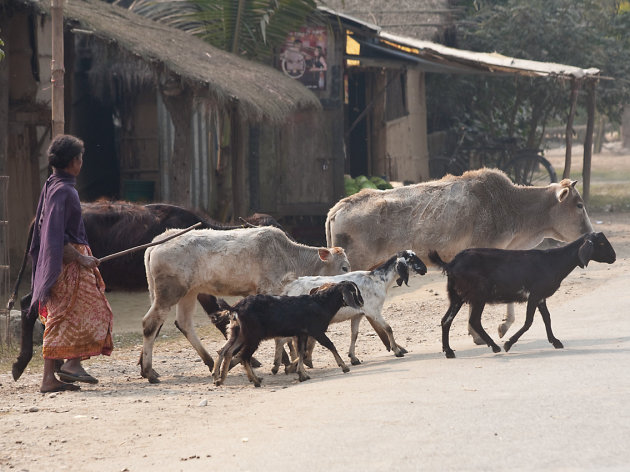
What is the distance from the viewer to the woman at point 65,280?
8141 mm

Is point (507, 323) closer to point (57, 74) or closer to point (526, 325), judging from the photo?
point (526, 325)

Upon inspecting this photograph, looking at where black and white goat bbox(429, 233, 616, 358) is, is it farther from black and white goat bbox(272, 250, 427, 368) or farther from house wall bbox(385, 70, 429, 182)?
house wall bbox(385, 70, 429, 182)

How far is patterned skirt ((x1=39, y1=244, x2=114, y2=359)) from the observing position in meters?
8.18

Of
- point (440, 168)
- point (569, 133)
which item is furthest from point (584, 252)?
point (440, 168)

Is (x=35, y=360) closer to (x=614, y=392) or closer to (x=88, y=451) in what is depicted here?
(x=88, y=451)

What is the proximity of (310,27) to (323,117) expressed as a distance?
1.61 meters

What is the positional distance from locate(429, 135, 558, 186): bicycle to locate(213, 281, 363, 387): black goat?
14470 mm

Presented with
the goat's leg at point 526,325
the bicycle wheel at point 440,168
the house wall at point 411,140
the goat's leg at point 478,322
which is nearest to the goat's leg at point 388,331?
the goat's leg at point 478,322

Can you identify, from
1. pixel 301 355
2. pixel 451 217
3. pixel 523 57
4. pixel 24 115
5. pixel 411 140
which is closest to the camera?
pixel 301 355

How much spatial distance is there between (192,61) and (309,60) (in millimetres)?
4860

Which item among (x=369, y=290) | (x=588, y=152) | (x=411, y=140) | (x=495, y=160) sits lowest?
(x=369, y=290)

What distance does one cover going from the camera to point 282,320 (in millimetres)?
8391

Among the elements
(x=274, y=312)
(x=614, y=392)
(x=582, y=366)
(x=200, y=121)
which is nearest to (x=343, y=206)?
(x=274, y=312)

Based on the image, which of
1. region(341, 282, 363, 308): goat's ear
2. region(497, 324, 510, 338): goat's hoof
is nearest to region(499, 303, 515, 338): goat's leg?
region(497, 324, 510, 338): goat's hoof
